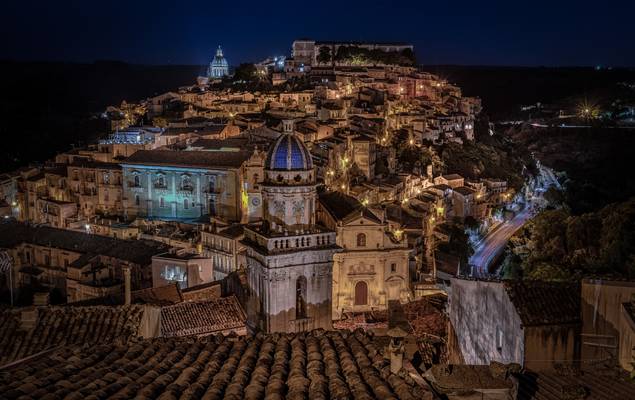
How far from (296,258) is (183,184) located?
24099mm

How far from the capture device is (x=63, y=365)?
8.67m

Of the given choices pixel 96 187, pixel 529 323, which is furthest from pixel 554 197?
pixel 529 323

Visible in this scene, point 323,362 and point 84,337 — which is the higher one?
point 323,362

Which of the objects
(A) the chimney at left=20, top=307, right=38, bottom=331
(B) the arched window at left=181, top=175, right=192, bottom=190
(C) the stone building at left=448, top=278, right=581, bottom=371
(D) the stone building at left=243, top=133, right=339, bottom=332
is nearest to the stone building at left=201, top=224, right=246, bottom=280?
(D) the stone building at left=243, top=133, right=339, bottom=332

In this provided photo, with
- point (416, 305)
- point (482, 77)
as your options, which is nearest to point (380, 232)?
point (416, 305)

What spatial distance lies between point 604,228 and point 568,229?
7.67 ft

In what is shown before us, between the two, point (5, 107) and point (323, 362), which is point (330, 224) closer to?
point (323, 362)

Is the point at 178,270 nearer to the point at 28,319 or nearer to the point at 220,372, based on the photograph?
the point at 28,319

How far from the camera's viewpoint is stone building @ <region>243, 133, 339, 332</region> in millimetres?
21047

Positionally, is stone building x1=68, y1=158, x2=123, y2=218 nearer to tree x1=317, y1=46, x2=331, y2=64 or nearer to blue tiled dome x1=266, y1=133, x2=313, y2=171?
blue tiled dome x1=266, y1=133, x2=313, y2=171

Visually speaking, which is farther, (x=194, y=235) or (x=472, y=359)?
(x=194, y=235)

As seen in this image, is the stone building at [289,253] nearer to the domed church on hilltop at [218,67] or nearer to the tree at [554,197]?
the tree at [554,197]

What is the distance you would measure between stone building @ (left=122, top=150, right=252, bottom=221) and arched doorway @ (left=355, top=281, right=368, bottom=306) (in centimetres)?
1327

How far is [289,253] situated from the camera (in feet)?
68.9
